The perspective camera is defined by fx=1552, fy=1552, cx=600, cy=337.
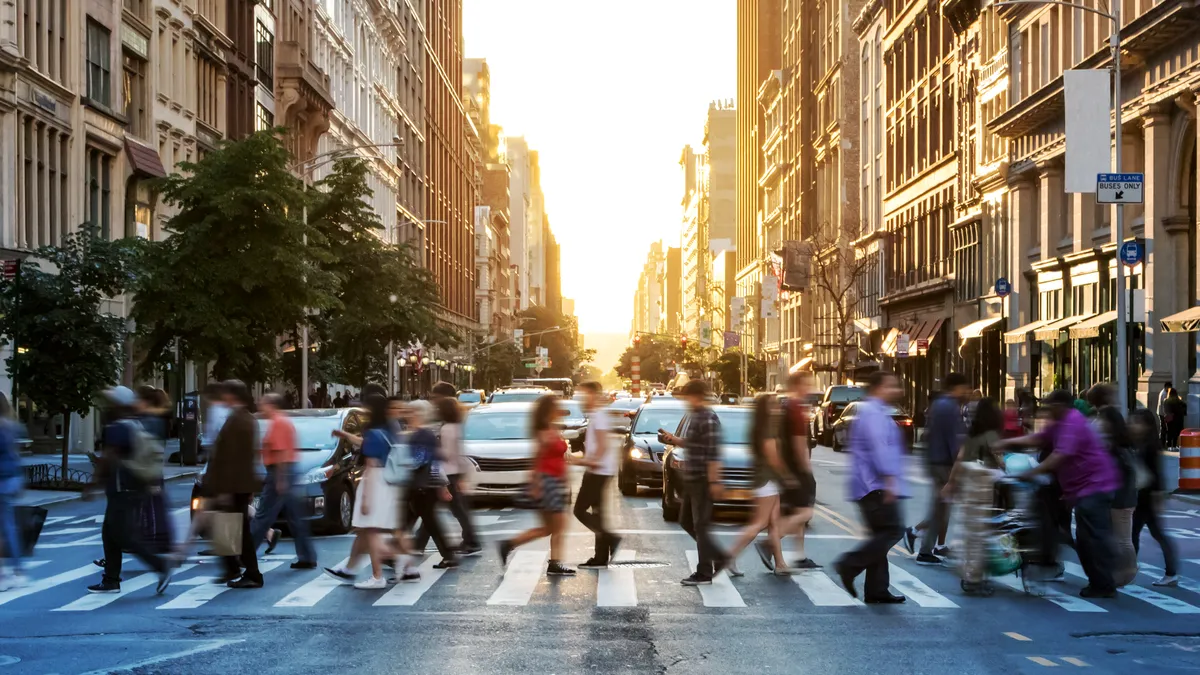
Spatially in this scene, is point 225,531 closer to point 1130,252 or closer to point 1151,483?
point 1151,483

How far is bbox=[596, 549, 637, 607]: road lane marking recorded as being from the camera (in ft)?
43.4

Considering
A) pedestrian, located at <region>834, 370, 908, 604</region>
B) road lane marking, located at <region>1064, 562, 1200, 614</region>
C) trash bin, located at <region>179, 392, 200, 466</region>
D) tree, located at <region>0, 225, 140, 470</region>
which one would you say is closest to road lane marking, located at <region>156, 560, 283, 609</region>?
pedestrian, located at <region>834, 370, 908, 604</region>

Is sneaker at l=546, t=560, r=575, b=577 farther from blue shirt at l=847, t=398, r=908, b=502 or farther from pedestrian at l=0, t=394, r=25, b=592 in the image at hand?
pedestrian at l=0, t=394, r=25, b=592

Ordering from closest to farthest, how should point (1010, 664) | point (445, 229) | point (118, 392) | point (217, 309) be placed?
point (1010, 664) < point (118, 392) < point (217, 309) < point (445, 229)

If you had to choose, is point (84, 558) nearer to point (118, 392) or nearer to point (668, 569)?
point (118, 392)

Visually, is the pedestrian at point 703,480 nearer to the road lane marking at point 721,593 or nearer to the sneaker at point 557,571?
the road lane marking at point 721,593

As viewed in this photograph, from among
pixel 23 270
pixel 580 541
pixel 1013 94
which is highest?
pixel 1013 94

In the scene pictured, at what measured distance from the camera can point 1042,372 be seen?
49.5 m

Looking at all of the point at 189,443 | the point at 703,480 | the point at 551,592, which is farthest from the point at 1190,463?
the point at 189,443

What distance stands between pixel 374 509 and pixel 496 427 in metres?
10.8

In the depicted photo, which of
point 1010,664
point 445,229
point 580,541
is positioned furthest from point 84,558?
point 445,229

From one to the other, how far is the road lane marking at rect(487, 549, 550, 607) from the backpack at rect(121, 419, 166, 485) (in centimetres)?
323

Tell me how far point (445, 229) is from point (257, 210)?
7543 centimetres

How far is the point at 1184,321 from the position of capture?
34.1m
